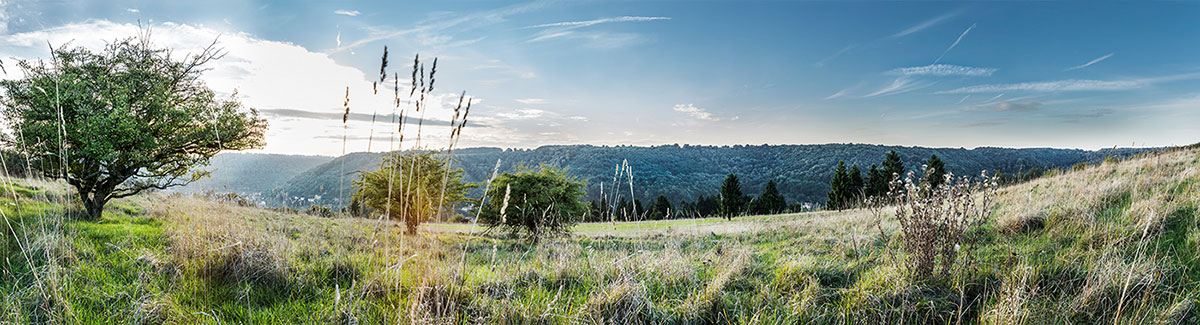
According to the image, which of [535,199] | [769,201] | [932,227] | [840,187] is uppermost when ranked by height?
[932,227]

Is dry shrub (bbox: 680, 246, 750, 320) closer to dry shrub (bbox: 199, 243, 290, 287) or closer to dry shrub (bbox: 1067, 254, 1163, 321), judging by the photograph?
dry shrub (bbox: 1067, 254, 1163, 321)

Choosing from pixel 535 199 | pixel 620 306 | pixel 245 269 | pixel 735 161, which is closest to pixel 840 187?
pixel 535 199

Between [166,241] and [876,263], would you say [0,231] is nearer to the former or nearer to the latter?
[166,241]

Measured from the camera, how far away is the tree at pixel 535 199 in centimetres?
1448

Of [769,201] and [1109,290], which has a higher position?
[1109,290]

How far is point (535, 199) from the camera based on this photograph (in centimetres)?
1452

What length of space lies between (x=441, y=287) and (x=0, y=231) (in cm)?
548

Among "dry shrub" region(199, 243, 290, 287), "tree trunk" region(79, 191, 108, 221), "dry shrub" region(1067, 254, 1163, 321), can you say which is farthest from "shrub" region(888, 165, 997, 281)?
"tree trunk" region(79, 191, 108, 221)

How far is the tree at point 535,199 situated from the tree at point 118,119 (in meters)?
7.02

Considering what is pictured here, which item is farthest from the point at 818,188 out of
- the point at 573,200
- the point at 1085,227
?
the point at 1085,227

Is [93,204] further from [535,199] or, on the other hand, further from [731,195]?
[731,195]

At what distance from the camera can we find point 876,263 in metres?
4.21

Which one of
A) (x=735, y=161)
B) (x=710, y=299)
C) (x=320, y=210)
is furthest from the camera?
(x=735, y=161)

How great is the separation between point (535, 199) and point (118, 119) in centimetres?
944
